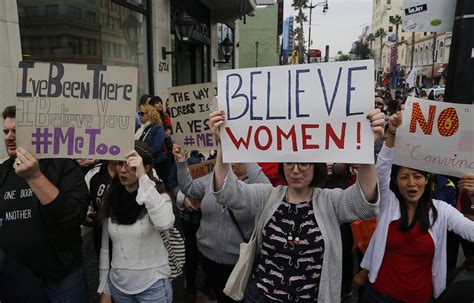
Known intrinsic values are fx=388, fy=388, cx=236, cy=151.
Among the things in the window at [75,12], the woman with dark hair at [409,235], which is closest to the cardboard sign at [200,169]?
the woman with dark hair at [409,235]

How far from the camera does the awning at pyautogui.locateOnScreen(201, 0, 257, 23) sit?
13.5 metres

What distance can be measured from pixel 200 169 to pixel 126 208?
1.06 metres

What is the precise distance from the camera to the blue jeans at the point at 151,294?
7.64 ft

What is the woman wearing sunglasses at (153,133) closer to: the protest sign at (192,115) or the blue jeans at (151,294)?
the protest sign at (192,115)

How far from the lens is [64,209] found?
1.99 meters

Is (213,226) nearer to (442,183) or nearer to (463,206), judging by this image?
(463,206)

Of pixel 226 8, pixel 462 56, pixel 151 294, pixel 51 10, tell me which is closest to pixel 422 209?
pixel 462 56

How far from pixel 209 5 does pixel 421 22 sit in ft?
39.0

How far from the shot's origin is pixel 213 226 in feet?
9.11

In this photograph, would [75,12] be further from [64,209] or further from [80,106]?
[64,209]

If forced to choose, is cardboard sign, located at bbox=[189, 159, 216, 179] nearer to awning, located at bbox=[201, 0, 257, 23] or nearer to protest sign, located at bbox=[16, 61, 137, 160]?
protest sign, located at bbox=[16, 61, 137, 160]

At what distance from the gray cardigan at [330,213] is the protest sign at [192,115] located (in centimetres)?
135

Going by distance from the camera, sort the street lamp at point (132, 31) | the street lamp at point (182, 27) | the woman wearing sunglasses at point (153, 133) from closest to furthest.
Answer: the woman wearing sunglasses at point (153, 133), the street lamp at point (132, 31), the street lamp at point (182, 27)

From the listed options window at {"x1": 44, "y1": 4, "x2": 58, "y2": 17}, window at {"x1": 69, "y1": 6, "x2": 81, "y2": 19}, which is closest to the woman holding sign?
window at {"x1": 44, "y1": 4, "x2": 58, "y2": 17}
